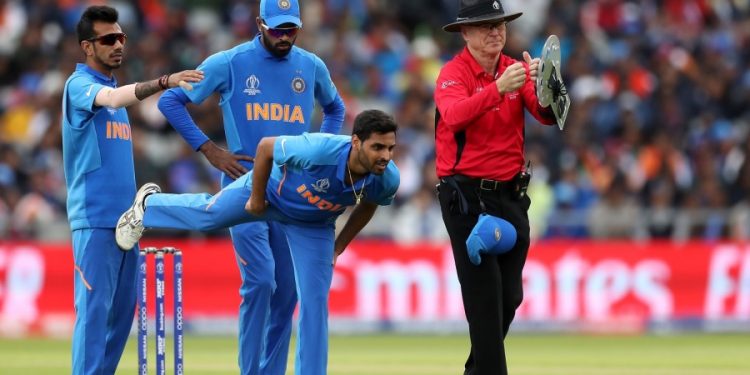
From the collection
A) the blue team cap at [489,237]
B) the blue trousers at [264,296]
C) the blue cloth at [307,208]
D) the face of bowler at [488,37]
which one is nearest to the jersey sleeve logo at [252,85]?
the blue cloth at [307,208]

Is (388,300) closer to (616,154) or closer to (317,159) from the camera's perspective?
(616,154)

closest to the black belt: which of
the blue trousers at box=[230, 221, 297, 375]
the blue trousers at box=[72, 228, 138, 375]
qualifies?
the blue trousers at box=[230, 221, 297, 375]

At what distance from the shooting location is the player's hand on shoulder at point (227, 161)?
1075 centimetres

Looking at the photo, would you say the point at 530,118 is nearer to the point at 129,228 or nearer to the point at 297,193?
the point at 297,193

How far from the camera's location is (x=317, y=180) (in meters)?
9.89

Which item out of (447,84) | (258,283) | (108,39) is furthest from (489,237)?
(108,39)

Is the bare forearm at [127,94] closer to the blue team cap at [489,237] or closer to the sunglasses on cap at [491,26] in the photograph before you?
the sunglasses on cap at [491,26]

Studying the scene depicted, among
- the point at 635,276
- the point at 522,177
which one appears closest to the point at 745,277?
the point at 635,276

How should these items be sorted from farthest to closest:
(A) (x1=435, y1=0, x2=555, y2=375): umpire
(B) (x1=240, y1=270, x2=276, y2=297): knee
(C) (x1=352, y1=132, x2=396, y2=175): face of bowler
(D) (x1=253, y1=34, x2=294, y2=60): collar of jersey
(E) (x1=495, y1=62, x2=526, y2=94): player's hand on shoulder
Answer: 1. (D) (x1=253, y1=34, x2=294, y2=60): collar of jersey
2. (B) (x1=240, y1=270, x2=276, y2=297): knee
3. (A) (x1=435, y1=0, x2=555, y2=375): umpire
4. (C) (x1=352, y1=132, x2=396, y2=175): face of bowler
5. (E) (x1=495, y1=62, x2=526, y2=94): player's hand on shoulder

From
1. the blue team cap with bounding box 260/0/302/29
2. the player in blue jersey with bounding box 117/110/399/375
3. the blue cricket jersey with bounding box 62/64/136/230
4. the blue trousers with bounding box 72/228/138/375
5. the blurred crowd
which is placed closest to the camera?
the player in blue jersey with bounding box 117/110/399/375

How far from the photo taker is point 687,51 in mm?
25281

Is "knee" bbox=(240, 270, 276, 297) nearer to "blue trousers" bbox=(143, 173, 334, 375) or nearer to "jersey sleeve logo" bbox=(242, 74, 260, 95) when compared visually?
"blue trousers" bbox=(143, 173, 334, 375)

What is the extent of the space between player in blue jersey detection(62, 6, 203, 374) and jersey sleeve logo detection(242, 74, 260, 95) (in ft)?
2.74

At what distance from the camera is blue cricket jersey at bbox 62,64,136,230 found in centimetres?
1029
